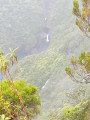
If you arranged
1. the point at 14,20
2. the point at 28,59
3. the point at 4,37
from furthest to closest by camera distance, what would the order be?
1. the point at 14,20
2. the point at 4,37
3. the point at 28,59

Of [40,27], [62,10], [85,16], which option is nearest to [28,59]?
[40,27]

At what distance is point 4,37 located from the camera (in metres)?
73.4

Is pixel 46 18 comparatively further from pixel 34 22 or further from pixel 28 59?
pixel 28 59

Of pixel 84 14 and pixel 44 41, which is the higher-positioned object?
pixel 84 14

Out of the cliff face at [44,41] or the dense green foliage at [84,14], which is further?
the cliff face at [44,41]

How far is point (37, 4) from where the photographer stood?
102 m

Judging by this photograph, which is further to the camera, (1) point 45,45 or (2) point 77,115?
(1) point 45,45

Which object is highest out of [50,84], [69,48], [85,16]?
[85,16]

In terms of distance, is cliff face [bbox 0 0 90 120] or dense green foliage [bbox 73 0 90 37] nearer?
dense green foliage [bbox 73 0 90 37]

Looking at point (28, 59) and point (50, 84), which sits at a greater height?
point (28, 59)

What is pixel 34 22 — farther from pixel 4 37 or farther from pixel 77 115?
pixel 77 115

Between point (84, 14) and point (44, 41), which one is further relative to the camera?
point (44, 41)

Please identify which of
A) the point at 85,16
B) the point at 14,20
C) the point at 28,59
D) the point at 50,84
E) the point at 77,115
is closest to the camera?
the point at 85,16

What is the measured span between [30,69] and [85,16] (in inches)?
1820
